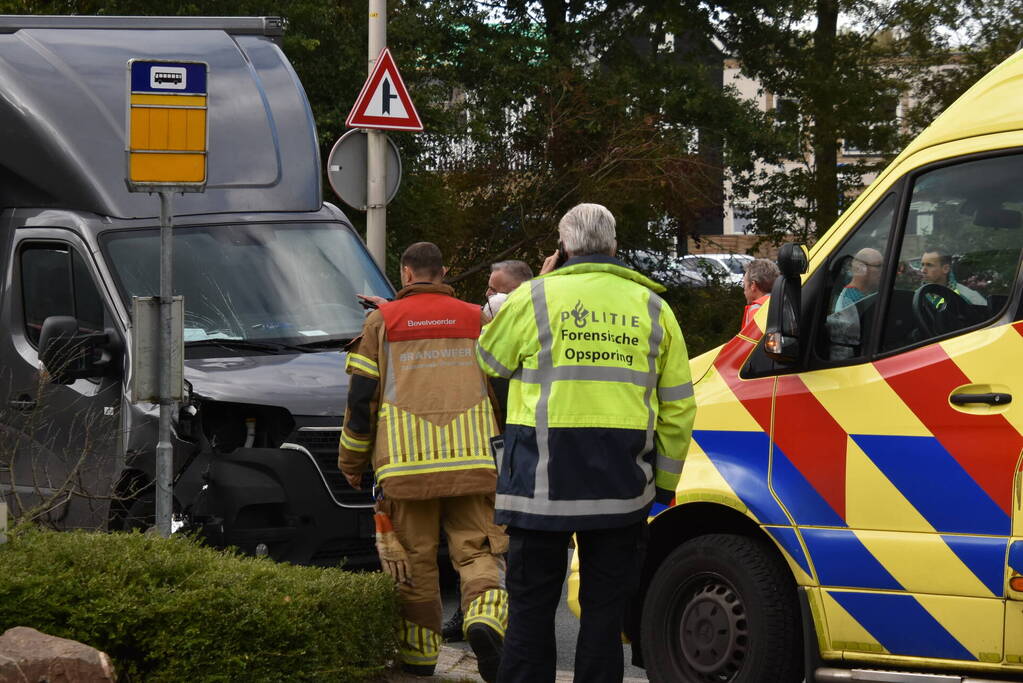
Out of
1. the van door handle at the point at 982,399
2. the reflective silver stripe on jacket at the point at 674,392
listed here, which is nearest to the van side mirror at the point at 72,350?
the reflective silver stripe on jacket at the point at 674,392

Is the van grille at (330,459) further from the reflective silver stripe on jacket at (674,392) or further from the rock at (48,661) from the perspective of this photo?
the reflective silver stripe on jacket at (674,392)

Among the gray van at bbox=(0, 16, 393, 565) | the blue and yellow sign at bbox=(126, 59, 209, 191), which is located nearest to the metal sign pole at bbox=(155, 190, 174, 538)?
the blue and yellow sign at bbox=(126, 59, 209, 191)

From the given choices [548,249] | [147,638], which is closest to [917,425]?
[147,638]

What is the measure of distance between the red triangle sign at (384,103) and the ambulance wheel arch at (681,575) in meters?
6.12

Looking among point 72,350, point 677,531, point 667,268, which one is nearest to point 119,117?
point 72,350

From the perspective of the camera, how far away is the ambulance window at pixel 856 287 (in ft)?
18.6

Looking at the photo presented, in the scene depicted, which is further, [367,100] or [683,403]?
[367,100]

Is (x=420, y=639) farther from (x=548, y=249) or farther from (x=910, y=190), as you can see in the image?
(x=548, y=249)

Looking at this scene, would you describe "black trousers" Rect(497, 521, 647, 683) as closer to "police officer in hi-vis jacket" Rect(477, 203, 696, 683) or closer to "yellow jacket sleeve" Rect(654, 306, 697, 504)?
"police officer in hi-vis jacket" Rect(477, 203, 696, 683)

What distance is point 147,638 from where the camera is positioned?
5.64m

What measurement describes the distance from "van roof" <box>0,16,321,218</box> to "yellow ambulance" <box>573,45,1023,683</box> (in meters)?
4.14

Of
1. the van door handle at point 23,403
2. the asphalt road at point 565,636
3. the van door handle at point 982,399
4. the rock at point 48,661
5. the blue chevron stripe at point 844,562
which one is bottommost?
the asphalt road at point 565,636

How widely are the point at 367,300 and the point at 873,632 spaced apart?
2.92 m

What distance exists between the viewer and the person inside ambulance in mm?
5422
